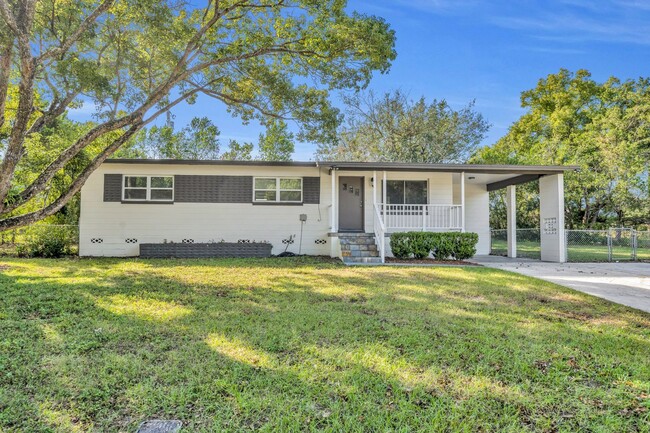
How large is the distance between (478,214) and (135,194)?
12645 mm

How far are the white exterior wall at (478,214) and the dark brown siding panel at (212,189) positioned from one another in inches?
335

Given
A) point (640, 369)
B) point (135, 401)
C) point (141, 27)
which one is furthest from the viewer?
point (141, 27)

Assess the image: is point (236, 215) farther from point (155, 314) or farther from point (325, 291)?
point (155, 314)

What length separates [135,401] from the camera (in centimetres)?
236

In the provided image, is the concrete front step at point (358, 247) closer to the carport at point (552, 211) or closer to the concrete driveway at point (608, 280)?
the concrete driveway at point (608, 280)

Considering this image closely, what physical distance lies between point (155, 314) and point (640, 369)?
496 centimetres

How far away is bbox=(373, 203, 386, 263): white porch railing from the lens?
10133 millimetres

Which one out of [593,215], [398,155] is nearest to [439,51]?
[398,155]

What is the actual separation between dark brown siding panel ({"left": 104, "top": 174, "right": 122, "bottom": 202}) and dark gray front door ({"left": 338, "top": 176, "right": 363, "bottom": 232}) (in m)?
7.32

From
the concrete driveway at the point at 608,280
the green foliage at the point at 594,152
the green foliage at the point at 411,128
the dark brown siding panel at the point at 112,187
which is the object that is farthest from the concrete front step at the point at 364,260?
the green foliage at the point at 594,152

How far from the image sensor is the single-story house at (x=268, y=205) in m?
11.5

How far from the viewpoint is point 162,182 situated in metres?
11.9

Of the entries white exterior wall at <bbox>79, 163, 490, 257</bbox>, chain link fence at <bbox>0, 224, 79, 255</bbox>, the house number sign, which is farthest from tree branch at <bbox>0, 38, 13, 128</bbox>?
the house number sign

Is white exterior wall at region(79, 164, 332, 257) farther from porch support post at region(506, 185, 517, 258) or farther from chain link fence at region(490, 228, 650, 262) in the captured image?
chain link fence at region(490, 228, 650, 262)
